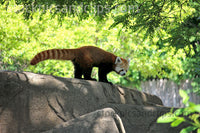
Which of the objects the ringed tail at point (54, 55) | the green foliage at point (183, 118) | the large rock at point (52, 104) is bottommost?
the large rock at point (52, 104)

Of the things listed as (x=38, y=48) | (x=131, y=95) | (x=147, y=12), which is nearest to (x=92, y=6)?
(x=147, y=12)

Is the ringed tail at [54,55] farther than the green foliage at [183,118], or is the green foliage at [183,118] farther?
the ringed tail at [54,55]

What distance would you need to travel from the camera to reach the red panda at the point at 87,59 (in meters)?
6.20

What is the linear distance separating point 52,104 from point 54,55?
155 cm

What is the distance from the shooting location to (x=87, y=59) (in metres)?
6.66

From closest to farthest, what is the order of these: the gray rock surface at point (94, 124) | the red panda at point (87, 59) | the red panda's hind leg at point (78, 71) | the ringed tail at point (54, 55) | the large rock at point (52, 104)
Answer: the gray rock surface at point (94, 124)
the large rock at point (52, 104)
the ringed tail at point (54, 55)
the red panda at point (87, 59)
the red panda's hind leg at point (78, 71)

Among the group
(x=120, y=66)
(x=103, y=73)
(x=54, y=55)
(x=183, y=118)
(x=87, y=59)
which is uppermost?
(x=183, y=118)

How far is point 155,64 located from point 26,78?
933 centimetres

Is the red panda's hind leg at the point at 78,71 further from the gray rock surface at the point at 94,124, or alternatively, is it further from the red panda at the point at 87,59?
the gray rock surface at the point at 94,124

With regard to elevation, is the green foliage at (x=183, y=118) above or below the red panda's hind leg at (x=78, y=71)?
above

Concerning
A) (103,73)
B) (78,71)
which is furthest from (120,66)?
(78,71)

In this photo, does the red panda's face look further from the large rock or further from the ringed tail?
the ringed tail

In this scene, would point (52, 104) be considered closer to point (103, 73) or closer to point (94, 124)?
point (94, 124)

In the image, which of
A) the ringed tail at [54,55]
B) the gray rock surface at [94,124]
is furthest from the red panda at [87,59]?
the gray rock surface at [94,124]
